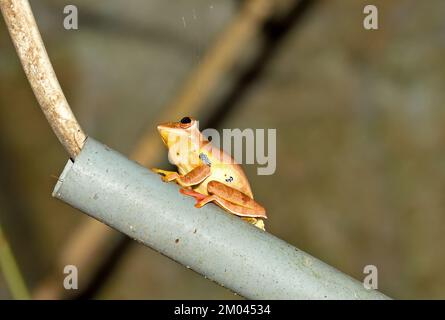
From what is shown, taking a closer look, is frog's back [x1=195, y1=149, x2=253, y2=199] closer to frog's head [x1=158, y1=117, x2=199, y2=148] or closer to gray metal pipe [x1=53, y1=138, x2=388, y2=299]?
frog's head [x1=158, y1=117, x2=199, y2=148]

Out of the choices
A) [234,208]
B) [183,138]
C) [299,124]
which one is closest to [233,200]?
[234,208]

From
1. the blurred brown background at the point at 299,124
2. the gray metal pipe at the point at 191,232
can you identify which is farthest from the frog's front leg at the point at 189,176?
the blurred brown background at the point at 299,124

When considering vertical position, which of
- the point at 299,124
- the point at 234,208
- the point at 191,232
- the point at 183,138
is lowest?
the point at 191,232

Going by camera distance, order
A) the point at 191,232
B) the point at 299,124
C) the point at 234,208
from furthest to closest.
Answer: the point at 299,124 < the point at 234,208 < the point at 191,232

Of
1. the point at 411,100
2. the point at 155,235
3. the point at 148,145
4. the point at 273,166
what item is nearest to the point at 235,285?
the point at 155,235

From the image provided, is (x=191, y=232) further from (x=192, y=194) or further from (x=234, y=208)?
(x=234, y=208)

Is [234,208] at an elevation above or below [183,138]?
below

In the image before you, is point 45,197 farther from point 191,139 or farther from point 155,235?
point 155,235
